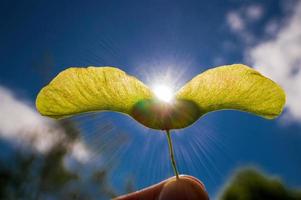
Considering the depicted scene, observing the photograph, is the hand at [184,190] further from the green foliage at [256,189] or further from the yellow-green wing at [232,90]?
the green foliage at [256,189]

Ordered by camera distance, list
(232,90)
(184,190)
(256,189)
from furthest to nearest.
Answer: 1. (256,189)
2. (184,190)
3. (232,90)

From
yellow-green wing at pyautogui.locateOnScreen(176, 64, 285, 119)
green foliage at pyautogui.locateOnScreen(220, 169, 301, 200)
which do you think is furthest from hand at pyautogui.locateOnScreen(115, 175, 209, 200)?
green foliage at pyautogui.locateOnScreen(220, 169, 301, 200)

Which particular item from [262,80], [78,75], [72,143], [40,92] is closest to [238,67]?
[262,80]

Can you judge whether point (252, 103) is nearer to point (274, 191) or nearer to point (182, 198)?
point (182, 198)

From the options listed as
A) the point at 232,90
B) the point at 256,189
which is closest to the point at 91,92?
the point at 232,90

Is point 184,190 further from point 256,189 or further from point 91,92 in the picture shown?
point 256,189
